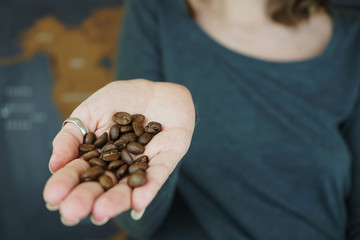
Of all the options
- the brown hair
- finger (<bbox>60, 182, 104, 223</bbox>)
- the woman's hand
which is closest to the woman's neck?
the brown hair

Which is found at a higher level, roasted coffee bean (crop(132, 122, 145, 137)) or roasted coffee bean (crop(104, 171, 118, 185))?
roasted coffee bean (crop(132, 122, 145, 137))

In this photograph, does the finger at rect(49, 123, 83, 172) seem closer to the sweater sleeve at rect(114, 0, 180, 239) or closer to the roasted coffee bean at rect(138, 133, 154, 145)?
the roasted coffee bean at rect(138, 133, 154, 145)

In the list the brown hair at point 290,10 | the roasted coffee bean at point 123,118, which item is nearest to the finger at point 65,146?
the roasted coffee bean at point 123,118

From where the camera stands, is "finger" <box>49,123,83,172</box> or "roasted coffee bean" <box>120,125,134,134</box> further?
"roasted coffee bean" <box>120,125,134,134</box>

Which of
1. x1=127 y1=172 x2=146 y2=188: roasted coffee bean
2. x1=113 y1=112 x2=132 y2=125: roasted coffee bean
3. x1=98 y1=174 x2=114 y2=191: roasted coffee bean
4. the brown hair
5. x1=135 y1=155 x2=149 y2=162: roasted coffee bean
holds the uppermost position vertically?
the brown hair

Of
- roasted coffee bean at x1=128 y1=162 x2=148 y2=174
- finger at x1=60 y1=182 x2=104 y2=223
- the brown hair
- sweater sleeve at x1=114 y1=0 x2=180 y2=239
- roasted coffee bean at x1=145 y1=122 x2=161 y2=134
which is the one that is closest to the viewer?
finger at x1=60 y1=182 x2=104 y2=223

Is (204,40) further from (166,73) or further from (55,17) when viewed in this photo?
(55,17)

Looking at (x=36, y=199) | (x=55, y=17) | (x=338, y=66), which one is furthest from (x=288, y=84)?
(x=36, y=199)

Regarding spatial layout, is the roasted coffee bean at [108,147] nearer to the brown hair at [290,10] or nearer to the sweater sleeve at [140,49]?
the sweater sleeve at [140,49]
